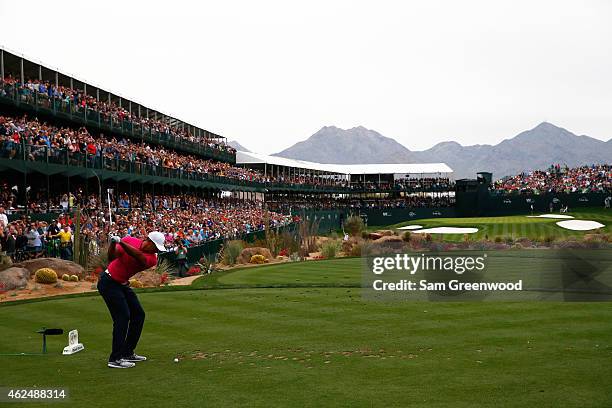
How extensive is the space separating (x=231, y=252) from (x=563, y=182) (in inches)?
2192

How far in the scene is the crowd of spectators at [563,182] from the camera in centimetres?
7300

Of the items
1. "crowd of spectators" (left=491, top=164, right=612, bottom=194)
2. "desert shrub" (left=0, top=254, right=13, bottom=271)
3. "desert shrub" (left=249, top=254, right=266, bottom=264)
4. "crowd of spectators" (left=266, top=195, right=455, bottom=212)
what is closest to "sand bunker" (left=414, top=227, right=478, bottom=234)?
"crowd of spectators" (left=491, top=164, right=612, bottom=194)

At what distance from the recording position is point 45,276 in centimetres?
2278

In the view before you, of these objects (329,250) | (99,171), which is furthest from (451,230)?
(99,171)

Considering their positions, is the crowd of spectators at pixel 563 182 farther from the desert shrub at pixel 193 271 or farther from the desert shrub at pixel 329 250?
the desert shrub at pixel 193 271

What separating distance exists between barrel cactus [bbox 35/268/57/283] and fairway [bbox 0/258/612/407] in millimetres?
5197

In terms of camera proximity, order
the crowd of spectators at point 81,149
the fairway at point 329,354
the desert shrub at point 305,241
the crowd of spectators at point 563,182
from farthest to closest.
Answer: the crowd of spectators at point 563,182
the desert shrub at point 305,241
the crowd of spectators at point 81,149
the fairway at point 329,354

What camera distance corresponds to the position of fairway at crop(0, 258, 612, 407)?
335 inches

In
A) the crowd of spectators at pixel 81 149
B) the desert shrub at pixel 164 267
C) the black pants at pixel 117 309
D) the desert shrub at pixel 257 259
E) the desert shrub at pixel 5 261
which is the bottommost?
the desert shrub at pixel 257 259

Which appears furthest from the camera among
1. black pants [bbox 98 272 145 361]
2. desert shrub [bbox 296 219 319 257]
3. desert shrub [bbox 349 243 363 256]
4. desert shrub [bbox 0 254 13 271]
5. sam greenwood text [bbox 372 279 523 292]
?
desert shrub [bbox 296 219 319 257]

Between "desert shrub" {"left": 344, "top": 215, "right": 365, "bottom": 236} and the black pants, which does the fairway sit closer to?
the black pants

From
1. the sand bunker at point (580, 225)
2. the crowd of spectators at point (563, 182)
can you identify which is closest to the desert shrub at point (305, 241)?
the sand bunker at point (580, 225)

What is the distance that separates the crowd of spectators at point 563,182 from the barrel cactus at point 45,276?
62014 millimetres

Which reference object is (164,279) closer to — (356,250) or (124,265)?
(356,250)
